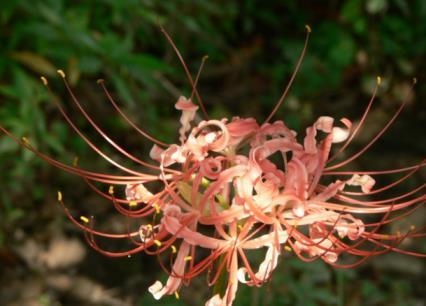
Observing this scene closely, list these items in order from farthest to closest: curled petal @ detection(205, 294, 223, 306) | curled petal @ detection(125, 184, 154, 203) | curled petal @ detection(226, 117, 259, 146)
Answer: curled petal @ detection(125, 184, 154, 203)
curled petal @ detection(226, 117, 259, 146)
curled petal @ detection(205, 294, 223, 306)

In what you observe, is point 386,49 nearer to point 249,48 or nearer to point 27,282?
point 249,48

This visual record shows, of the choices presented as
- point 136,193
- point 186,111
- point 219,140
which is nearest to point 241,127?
point 219,140

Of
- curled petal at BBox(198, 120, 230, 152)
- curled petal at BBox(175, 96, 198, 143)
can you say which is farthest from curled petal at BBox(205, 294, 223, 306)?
curled petal at BBox(175, 96, 198, 143)

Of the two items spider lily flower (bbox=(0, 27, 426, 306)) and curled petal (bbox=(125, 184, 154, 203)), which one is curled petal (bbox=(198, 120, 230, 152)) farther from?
curled petal (bbox=(125, 184, 154, 203))

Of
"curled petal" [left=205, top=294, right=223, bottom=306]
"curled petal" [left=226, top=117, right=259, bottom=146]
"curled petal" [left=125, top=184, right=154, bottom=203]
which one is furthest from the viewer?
"curled petal" [left=125, top=184, right=154, bottom=203]

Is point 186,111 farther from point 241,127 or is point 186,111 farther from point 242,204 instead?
point 242,204

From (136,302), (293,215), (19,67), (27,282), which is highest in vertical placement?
(19,67)

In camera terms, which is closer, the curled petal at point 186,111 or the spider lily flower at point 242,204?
the spider lily flower at point 242,204

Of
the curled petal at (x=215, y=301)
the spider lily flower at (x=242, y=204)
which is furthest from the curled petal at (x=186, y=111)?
the curled petal at (x=215, y=301)

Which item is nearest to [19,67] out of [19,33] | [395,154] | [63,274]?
[19,33]

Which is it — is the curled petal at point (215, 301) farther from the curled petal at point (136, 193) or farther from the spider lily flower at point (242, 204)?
the curled petal at point (136, 193)

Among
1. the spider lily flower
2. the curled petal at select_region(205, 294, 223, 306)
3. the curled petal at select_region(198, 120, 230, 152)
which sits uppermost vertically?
the curled petal at select_region(198, 120, 230, 152)
